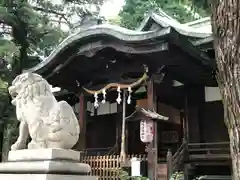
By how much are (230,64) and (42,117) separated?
296 centimetres

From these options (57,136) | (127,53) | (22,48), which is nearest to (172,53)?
(127,53)

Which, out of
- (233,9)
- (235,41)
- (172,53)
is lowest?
(235,41)

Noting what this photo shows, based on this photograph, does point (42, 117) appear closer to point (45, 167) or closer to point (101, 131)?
point (45, 167)

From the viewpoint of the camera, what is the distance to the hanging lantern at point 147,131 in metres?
9.09

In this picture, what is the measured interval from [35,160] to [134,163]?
4.34 metres

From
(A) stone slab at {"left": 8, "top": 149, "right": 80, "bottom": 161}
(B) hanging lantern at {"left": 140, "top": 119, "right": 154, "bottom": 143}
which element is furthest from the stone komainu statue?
(B) hanging lantern at {"left": 140, "top": 119, "right": 154, "bottom": 143}

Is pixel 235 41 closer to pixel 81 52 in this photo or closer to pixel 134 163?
pixel 134 163

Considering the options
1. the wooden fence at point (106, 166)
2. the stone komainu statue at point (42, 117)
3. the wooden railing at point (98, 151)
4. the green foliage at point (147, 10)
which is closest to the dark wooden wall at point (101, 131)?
the wooden railing at point (98, 151)

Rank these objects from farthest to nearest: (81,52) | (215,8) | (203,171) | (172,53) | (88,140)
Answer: (88,140) < (203,171) < (81,52) < (172,53) < (215,8)

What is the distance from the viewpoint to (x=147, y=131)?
912 centimetres

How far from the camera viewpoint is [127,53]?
9.12m

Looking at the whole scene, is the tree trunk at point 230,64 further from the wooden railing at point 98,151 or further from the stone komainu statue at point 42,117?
the wooden railing at point 98,151

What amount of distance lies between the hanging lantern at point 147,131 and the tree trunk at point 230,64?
5.76 metres

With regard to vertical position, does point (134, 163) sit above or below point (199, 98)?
below
